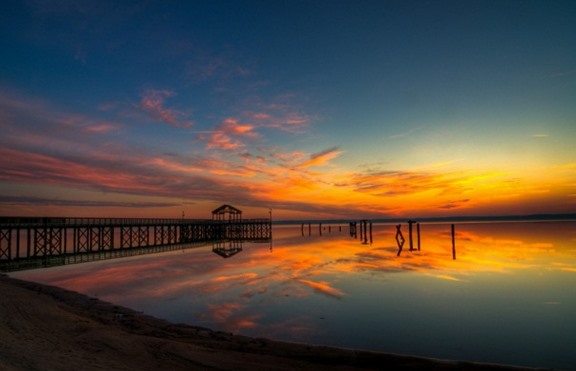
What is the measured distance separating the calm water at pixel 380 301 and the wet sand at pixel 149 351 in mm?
1892

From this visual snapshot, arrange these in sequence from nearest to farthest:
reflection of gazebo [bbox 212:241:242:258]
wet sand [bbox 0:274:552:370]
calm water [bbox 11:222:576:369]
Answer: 1. wet sand [bbox 0:274:552:370]
2. calm water [bbox 11:222:576:369]
3. reflection of gazebo [bbox 212:241:242:258]

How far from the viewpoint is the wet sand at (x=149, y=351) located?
829 centimetres

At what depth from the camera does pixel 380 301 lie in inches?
741

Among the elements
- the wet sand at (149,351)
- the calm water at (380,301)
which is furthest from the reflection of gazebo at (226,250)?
the wet sand at (149,351)

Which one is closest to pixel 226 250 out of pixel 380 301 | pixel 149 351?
pixel 380 301

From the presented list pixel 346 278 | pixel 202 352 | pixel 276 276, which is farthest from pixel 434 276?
pixel 202 352

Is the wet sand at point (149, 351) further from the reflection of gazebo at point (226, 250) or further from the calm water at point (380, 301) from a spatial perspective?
the reflection of gazebo at point (226, 250)

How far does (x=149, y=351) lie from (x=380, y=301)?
42.1 ft

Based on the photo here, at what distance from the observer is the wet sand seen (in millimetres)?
8289

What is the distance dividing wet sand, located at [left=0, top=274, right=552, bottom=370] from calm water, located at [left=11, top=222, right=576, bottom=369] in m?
1.89

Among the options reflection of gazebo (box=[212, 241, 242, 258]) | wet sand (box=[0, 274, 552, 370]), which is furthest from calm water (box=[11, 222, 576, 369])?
reflection of gazebo (box=[212, 241, 242, 258])

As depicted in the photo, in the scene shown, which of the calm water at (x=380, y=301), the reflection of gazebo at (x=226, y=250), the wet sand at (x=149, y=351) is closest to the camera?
the wet sand at (x=149, y=351)

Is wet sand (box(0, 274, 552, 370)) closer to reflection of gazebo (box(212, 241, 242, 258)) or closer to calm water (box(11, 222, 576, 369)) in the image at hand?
calm water (box(11, 222, 576, 369))

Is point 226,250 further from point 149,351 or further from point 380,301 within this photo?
point 149,351
